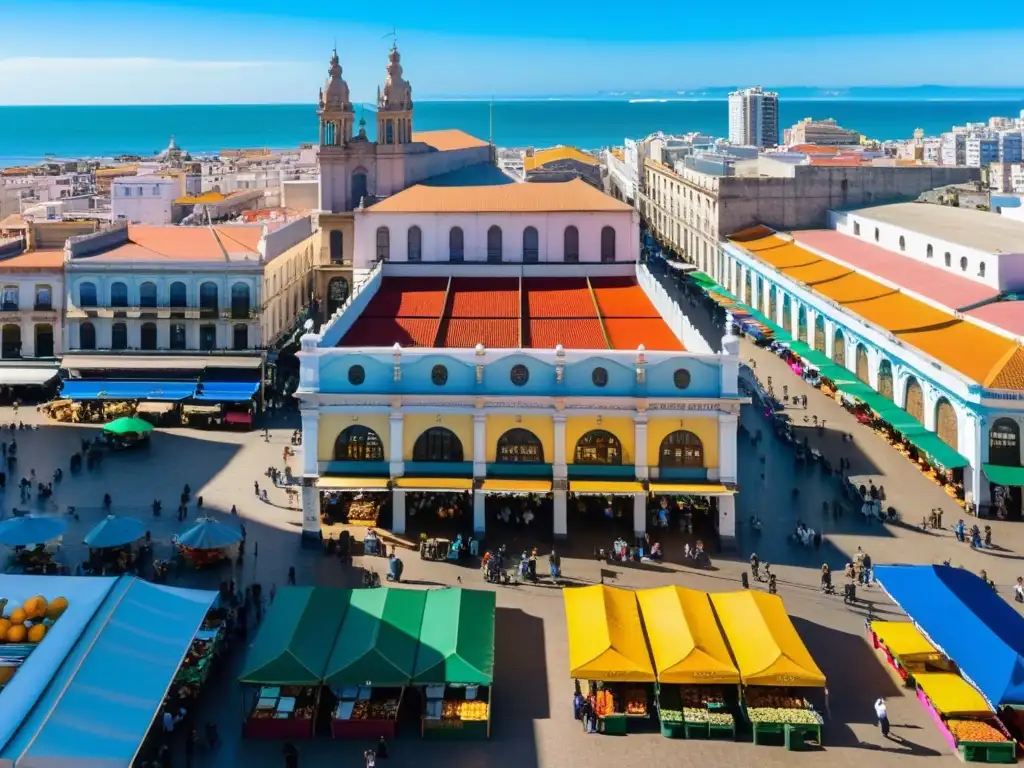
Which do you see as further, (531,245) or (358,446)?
(531,245)

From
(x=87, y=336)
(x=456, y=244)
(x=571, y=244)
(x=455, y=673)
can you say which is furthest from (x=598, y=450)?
(x=87, y=336)

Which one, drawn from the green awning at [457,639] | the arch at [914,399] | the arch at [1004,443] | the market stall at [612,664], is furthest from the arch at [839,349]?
the green awning at [457,639]

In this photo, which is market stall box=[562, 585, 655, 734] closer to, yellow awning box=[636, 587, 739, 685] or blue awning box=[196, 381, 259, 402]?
yellow awning box=[636, 587, 739, 685]

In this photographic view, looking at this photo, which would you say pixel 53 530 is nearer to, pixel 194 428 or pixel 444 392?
pixel 444 392

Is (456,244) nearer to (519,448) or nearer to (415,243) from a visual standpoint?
(415,243)

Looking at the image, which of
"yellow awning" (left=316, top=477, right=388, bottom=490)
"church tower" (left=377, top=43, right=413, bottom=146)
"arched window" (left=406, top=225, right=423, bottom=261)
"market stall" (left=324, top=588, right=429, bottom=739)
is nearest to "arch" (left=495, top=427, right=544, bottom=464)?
"yellow awning" (left=316, top=477, right=388, bottom=490)

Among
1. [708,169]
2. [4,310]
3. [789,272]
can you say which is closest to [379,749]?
[4,310]
